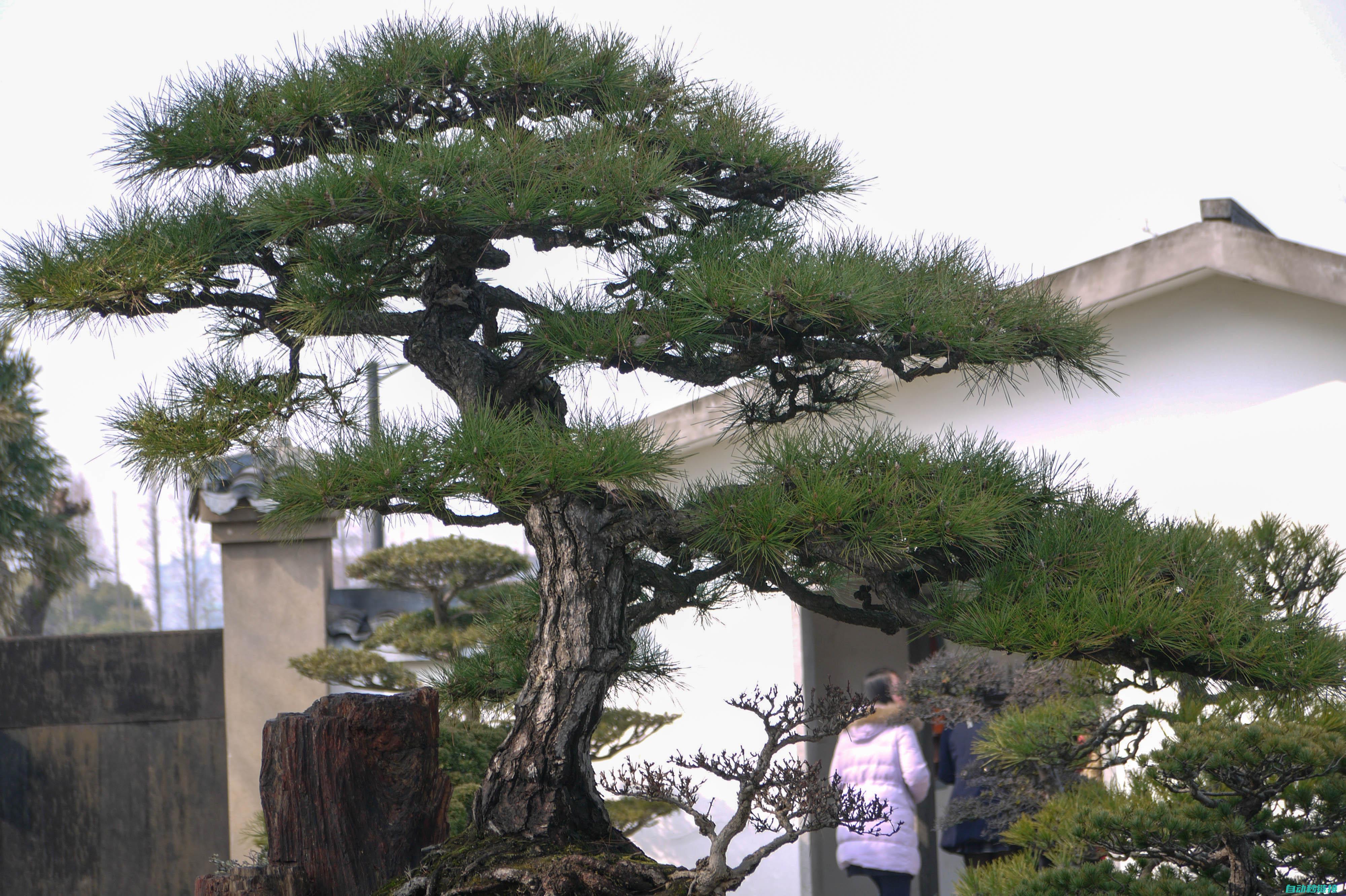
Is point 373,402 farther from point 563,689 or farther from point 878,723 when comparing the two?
point 878,723

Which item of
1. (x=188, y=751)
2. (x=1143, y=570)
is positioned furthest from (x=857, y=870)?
(x=188, y=751)

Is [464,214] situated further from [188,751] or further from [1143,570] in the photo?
[188,751]

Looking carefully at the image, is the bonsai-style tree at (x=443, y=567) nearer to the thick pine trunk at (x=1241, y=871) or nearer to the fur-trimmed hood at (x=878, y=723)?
the fur-trimmed hood at (x=878, y=723)

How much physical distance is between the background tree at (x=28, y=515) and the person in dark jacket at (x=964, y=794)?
269 inches

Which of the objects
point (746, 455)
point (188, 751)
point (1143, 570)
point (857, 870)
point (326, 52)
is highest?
point (326, 52)

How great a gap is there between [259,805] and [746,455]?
362cm

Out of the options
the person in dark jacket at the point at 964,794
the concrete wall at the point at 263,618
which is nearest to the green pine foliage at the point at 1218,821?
the person in dark jacket at the point at 964,794

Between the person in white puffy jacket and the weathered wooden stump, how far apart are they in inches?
79.9

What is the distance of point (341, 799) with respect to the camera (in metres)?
2.12

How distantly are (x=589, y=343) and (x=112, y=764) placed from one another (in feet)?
13.3

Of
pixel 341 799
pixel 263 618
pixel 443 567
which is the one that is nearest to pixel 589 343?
pixel 341 799

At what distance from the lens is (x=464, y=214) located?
6.13 feet

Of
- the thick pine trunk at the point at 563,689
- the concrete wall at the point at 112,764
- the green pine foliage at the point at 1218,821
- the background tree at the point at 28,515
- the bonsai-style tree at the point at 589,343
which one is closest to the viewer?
the bonsai-style tree at the point at 589,343

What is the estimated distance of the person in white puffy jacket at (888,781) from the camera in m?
3.80
